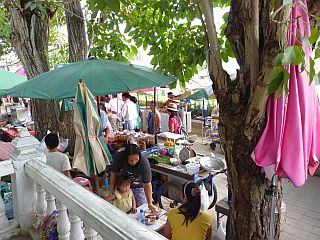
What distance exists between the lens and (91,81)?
13.6 ft

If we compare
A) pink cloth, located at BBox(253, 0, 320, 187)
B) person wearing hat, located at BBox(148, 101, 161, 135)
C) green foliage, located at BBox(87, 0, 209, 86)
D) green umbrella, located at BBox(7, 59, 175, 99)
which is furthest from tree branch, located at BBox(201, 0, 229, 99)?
person wearing hat, located at BBox(148, 101, 161, 135)

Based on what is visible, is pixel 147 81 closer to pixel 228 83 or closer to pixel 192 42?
pixel 192 42

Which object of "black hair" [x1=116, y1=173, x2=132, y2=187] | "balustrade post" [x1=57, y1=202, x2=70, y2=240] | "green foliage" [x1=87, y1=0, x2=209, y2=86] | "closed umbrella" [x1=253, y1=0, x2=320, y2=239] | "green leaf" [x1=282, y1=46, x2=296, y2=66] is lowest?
"black hair" [x1=116, y1=173, x2=132, y2=187]

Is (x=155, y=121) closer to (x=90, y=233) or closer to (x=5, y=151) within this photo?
(x=5, y=151)

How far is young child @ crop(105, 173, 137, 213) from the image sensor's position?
3898 millimetres

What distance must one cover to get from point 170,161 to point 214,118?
600 cm

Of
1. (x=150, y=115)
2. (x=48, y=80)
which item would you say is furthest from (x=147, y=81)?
(x=150, y=115)

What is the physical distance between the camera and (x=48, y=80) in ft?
14.1

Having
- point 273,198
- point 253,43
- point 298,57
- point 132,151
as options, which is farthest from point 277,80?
point 132,151

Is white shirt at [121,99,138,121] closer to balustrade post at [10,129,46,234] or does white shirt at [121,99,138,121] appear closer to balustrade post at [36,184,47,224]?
balustrade post at [10,129,46,234]

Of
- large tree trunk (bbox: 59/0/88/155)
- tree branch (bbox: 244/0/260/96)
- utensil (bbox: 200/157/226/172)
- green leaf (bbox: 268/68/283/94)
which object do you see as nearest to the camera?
green leaf (bbox: 268/68/283/94)

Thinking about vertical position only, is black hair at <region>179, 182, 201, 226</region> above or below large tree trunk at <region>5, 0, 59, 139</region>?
below

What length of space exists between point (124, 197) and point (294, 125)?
8.82 ft

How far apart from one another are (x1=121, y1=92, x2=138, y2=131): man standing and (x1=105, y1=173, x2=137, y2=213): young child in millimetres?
5775
